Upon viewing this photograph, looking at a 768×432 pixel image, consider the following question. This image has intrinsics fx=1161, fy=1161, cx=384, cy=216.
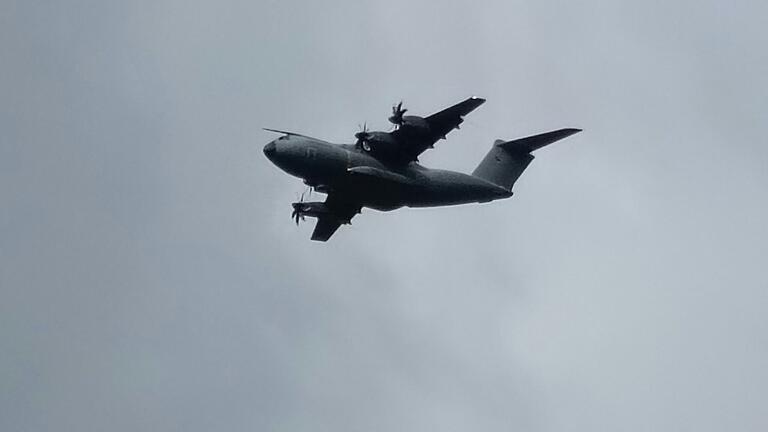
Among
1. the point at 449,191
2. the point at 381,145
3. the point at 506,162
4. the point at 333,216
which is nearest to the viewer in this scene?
the point at 381,145

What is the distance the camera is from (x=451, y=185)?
54031 mm

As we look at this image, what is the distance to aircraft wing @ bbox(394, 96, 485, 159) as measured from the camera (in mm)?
50656

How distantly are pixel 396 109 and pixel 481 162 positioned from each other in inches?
259

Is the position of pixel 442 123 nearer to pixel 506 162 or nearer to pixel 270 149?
pixel 506 162

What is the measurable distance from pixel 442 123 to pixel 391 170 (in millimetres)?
3214

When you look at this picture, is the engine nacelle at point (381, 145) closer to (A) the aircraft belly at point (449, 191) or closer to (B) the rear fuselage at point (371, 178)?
(B) the rear fuselage at point (371, 178)

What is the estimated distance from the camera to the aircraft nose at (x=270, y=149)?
2003 inches

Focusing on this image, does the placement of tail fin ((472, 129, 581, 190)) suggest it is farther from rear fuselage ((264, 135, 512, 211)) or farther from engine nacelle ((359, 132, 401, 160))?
engine nacelle ((359, 132, 401, 160))

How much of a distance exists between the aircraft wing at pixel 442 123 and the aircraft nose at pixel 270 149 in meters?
6.33

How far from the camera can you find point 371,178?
5184 cm

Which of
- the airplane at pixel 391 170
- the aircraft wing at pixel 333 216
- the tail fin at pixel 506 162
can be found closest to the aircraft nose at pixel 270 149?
the airplane at pixel 391 170

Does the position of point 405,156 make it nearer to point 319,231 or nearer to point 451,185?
point 451,185

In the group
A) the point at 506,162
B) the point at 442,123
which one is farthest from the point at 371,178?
the point at 506,162

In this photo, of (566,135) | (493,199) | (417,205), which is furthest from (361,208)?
(566,135)
